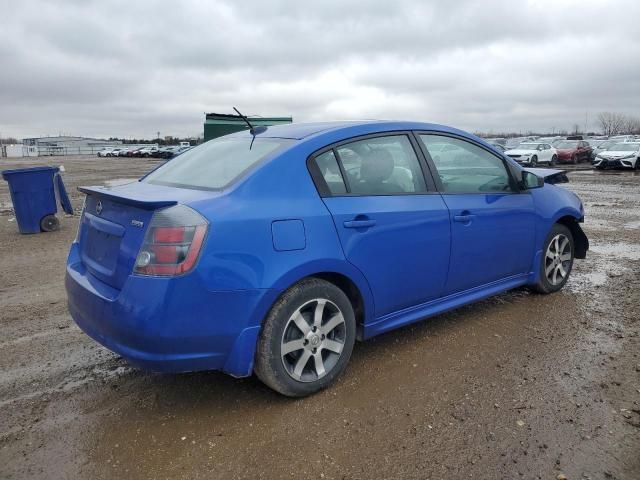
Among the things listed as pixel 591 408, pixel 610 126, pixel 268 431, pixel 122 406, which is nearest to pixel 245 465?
pixel 268 431

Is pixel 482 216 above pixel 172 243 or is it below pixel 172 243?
below

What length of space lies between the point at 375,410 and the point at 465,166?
2085mm

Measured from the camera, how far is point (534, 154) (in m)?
29.3

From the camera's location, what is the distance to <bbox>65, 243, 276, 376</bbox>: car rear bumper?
2570 millimetres

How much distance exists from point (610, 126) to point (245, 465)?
4840 inches

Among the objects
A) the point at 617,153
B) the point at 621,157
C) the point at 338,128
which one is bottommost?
the point at 621,157

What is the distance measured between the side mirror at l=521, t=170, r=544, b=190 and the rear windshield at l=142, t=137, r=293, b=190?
88.5 inches

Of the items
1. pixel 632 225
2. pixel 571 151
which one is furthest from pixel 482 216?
pixel 571 151

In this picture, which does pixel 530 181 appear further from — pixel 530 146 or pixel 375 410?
pixel 530 146

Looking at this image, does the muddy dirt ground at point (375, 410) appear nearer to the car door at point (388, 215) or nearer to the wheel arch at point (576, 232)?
the car door at point (388, 215)

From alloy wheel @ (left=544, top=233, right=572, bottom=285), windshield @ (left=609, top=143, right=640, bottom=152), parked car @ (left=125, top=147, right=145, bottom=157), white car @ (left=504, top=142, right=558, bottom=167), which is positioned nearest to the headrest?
alloy wheel @ (left=544, top=233, right=572, bottom=285)

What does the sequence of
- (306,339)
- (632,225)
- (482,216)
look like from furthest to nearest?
1. (632,225)
2. (482,216)
3. (306,339)

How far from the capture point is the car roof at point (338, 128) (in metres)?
3.40

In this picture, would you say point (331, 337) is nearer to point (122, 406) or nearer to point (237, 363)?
point (237, 363)
